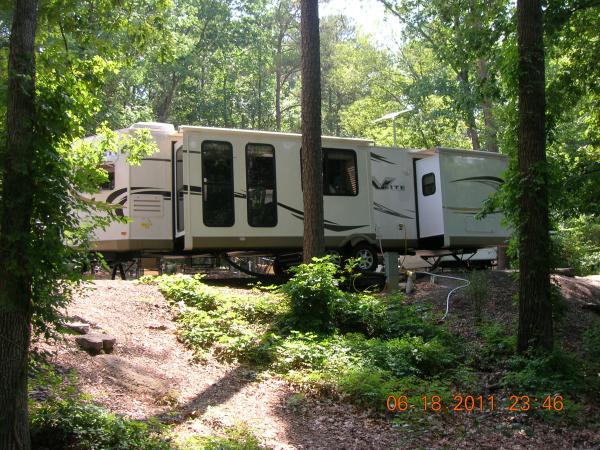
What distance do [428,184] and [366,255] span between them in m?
2.54

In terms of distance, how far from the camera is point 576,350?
8.03m

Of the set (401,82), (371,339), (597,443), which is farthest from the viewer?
(401,82)

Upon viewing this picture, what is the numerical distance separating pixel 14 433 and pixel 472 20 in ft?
31.3

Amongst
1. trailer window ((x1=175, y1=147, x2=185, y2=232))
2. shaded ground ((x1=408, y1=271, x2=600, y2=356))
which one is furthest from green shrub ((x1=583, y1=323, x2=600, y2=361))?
trailer window ((x1=175, y1=147, x2=185, y2=232))

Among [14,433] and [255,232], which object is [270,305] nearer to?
[255,232]

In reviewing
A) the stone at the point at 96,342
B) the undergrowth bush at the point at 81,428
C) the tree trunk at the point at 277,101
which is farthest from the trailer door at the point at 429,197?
the tree trunk at the point at 277,101

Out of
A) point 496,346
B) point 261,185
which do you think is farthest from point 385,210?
point 496,346

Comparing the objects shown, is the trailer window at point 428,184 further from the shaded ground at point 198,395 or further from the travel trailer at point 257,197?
the shaded ground at point 198,395

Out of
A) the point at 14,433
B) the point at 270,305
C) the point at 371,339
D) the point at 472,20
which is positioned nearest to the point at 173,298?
the point at 270,305

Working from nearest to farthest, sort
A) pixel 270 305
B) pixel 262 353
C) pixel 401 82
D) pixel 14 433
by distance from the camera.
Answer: pixel 14 433, pixel 262 353, pixel 270 305, pixel 401 82

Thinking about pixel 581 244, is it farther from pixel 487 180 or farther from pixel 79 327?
pixel 79 327

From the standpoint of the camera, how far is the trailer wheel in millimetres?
12250

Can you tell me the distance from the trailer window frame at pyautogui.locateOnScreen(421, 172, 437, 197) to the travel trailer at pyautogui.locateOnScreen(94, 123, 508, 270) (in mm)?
46

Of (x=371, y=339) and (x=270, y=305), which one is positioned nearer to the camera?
(x=371, y=339)
